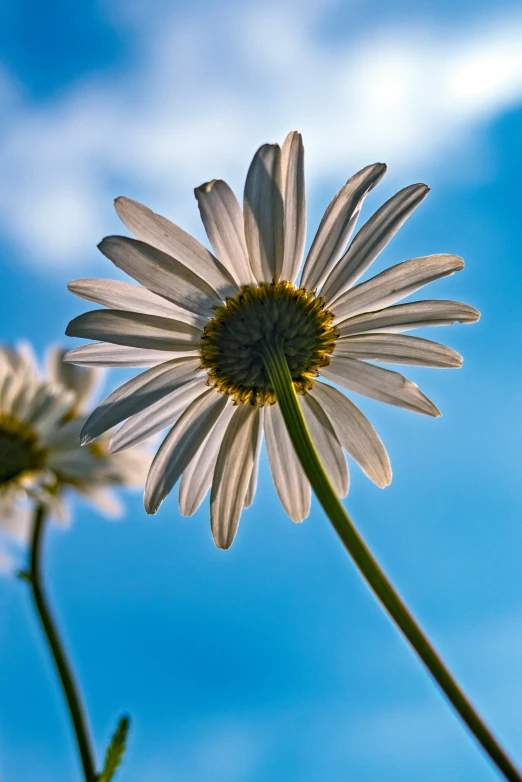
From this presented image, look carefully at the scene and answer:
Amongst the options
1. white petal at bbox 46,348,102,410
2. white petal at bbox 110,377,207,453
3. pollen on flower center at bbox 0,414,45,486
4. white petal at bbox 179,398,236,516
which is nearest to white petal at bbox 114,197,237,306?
white petal at bbox 110,377,207,453

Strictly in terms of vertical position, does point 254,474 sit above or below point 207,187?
below

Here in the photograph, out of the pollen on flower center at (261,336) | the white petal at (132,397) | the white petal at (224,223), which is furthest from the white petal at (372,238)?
the white petal at (132,397)

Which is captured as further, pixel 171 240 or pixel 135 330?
pixel 135 330

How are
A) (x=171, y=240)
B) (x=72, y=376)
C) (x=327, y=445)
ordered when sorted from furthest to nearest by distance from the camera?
1. (x=72, y=376)
2. (x=327, y=445)
3. (x=171, y=240)

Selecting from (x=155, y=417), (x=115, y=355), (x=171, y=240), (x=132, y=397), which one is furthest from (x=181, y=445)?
(x=171, y=240)

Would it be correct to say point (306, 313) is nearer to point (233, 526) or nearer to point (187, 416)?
point (187, 416)

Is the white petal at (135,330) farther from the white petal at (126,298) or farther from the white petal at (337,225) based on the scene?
the white petal at (337,225)

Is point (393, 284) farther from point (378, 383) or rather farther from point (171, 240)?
point (171, 240)
